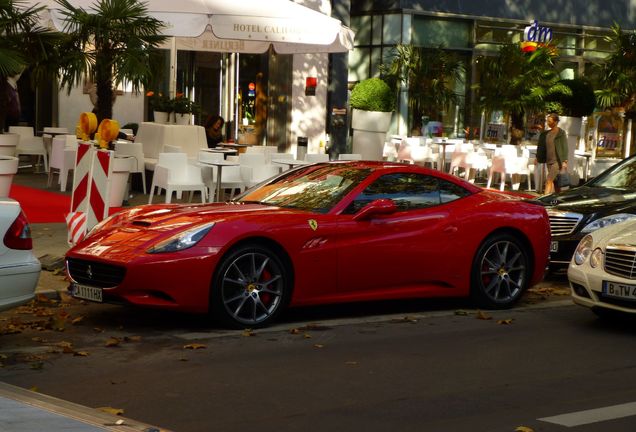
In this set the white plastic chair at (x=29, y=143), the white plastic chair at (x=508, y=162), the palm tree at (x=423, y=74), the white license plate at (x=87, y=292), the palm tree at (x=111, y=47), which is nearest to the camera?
the white license plate at (x=87, y=292)

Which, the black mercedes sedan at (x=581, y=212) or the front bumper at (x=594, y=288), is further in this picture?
the black mercedes sedan at (x=581, y=212)

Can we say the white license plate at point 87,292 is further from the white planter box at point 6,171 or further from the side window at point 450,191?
the white planter box at point 6,171

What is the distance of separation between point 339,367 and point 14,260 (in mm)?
2450

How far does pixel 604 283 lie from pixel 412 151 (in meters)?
16.9

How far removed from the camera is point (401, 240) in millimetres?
10820

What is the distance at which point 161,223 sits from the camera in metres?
10.0

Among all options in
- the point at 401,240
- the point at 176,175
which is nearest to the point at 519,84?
the point at 176,175

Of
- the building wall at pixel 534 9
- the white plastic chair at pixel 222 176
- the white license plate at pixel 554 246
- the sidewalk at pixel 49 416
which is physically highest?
the building wall at pixel 534 9

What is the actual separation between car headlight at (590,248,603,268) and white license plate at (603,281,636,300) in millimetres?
263

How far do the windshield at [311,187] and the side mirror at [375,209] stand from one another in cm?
26

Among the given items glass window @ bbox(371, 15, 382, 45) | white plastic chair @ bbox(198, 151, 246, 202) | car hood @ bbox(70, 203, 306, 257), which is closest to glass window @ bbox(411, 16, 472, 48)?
glass window @ bbox(371, 15, 382, 45)

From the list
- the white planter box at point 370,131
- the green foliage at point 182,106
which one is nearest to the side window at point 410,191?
the green foliage at point 182,106

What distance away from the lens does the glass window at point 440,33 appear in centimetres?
3338

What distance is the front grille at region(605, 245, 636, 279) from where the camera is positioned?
1030cm
